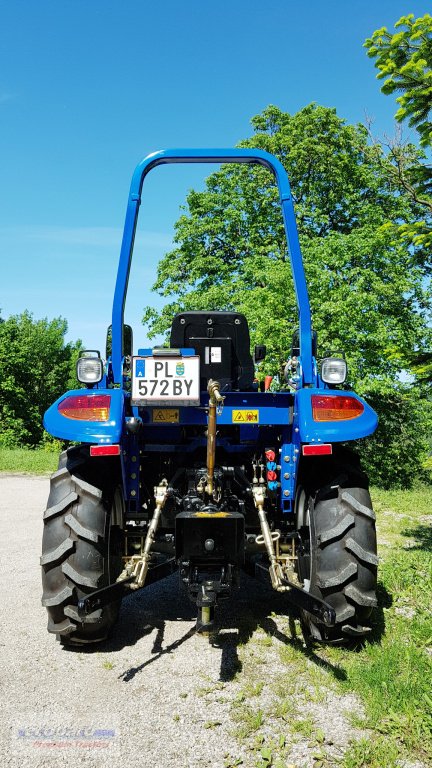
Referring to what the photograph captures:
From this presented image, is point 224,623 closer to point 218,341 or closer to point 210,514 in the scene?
point 210,514

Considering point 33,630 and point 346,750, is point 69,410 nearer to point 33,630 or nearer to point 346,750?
point 33,630

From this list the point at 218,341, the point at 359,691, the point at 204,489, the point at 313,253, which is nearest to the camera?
the point at 359,691

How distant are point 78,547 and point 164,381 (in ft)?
3.74

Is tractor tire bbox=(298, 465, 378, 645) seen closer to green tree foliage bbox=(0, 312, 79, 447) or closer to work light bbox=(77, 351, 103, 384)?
work light bbox=(77, 351, 103, 384)

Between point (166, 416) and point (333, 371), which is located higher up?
point (333, 371)

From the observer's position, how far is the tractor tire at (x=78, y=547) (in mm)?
3662

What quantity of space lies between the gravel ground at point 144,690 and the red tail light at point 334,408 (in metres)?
1.50

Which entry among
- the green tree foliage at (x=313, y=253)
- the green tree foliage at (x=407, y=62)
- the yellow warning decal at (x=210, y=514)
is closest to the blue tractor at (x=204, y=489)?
the yellow warning decal at (x=210, y=514)

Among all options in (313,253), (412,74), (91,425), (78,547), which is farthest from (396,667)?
(313,253)

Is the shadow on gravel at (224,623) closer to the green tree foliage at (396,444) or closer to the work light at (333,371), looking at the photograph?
the work light at (333,371)

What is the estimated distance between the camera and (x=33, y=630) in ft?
13.9

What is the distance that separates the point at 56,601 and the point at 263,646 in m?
1.35

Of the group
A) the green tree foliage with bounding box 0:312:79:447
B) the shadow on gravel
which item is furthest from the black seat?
the green tree foliage with bounding box 0:312:79:447

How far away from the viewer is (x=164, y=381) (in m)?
3.63
